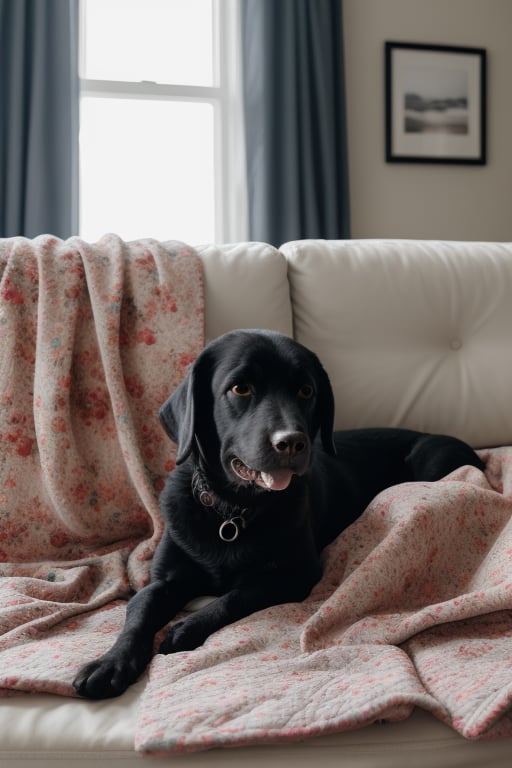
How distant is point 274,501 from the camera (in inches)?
53.7

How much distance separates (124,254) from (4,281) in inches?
11.3

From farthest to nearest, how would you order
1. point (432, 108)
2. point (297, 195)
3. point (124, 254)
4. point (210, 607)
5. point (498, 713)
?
point (432, 108) → point (297, 195) → point (124, 254) → point (210, 607) → point (498, 713)

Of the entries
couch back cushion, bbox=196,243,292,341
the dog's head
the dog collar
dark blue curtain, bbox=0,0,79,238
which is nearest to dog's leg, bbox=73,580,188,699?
the dog collar

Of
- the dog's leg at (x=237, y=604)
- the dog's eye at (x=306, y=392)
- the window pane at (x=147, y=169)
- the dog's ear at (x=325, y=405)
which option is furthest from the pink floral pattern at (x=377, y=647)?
the window pane at (x=147, y=169)

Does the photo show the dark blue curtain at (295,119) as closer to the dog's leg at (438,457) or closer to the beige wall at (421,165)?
the beige wall at (421,165)

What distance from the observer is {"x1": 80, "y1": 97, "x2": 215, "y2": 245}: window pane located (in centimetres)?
345

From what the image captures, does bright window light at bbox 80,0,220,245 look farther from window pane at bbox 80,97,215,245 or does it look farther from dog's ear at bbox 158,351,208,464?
dog's ear at bbox 158,351,208,464

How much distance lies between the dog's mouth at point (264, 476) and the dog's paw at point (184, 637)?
26cm

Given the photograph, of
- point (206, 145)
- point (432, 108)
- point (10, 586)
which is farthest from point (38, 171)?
point (10, 586)

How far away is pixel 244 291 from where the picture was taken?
1.75 m

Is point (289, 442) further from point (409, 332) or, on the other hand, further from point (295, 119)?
point (295, 119)

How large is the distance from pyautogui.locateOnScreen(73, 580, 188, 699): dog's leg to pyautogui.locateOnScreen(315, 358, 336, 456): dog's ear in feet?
1.38

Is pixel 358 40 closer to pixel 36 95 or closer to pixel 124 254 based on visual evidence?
pixel 36 95

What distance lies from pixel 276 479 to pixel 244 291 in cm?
66
